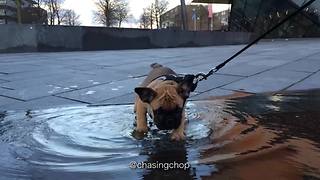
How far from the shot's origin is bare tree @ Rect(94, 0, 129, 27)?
6172 cm

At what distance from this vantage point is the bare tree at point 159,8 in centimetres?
7200

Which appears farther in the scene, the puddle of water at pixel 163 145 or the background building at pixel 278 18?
the background building at pixel 278 18

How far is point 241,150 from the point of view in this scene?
4.14 m

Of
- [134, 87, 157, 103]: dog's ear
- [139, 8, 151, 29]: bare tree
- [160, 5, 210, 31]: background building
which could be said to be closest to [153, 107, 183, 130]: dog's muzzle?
[134, 87, 157, 103]: dog's ear

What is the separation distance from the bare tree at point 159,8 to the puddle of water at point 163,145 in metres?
65.4

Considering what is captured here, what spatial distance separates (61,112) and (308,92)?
4.39m

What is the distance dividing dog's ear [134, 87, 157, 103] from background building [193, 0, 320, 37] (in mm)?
42655

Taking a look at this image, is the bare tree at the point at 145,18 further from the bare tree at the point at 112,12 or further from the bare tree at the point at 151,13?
the bare tree at the point at 112,12

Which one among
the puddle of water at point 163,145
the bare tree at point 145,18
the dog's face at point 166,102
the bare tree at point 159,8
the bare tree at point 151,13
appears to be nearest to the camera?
the puddle of water at point 163,145

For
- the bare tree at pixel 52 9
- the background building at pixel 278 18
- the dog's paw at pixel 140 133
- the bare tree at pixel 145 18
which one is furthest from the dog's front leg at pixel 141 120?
the bare tree at pixel 145 18

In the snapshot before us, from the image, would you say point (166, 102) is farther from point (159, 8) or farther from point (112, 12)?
point (159, 8)

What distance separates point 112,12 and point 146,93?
63.0m

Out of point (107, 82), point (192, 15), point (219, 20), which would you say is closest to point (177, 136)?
point (107, 82)

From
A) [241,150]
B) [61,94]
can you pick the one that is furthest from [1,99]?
[241,150]
